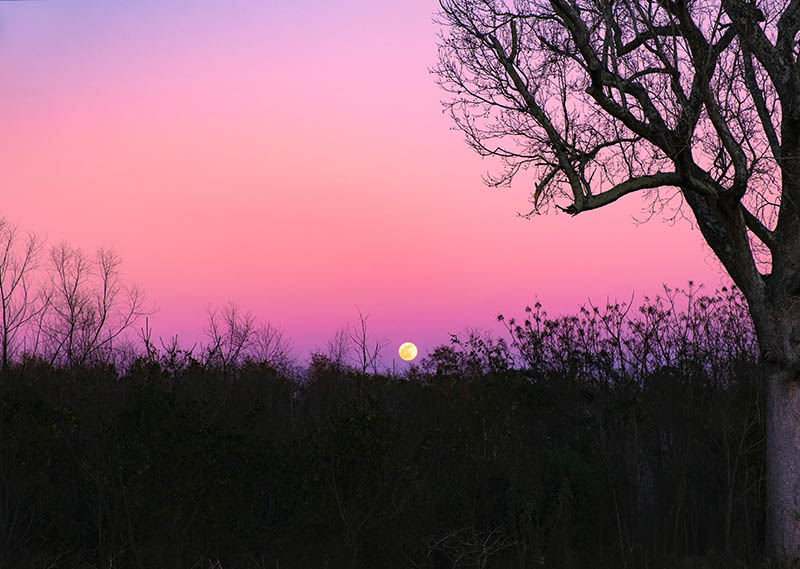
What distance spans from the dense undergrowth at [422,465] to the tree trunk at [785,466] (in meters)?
0.73

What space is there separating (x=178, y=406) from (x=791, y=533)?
853 cm

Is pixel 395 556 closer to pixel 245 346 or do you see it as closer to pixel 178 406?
pixel 178 406

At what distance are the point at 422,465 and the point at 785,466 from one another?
4.96m

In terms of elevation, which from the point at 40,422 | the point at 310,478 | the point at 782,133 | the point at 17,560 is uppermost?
the point at 782,133

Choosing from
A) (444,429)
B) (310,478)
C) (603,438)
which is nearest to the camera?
(310,478)

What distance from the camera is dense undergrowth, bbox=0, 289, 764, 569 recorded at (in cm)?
1109

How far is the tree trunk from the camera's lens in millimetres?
11789

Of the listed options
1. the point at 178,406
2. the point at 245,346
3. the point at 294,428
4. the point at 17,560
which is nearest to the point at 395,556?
the point at 294,428

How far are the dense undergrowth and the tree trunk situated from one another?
0.73 metres

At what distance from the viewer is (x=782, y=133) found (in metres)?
12.2

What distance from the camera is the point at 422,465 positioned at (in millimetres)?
12102

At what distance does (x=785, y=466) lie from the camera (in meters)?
11.9

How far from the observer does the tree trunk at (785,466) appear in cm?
1179

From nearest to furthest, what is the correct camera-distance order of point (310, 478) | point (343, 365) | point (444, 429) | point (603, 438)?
point (310, 478), point (444, 429), point (603, 438), point (343, 365)
